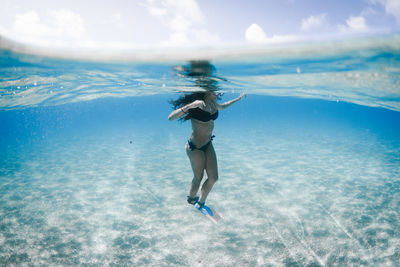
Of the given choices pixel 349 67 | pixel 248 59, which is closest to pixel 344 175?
pixel 349 67

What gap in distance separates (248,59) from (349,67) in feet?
14.1

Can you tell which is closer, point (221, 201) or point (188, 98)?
point (188, 98)

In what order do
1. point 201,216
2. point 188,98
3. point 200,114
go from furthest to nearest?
point 201,216 → point 188,98 → point 200,114

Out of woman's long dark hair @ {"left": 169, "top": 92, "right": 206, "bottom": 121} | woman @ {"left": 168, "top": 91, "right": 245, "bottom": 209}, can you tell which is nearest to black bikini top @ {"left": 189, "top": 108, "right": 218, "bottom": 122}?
woman @ {"left": 168, "top": 91, "right": 245, "bottom": 209}

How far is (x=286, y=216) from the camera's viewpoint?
23.1 ft

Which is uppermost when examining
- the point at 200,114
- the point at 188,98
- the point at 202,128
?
Answer: the point at 188,98

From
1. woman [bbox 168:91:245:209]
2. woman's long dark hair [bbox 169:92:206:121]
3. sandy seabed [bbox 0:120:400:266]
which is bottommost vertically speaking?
sandy seabed [bbox 0:120:400:266]

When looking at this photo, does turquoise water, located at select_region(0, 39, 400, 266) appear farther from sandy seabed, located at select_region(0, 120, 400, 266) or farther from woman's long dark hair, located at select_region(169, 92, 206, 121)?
woman's long dark hair, located at select_region(169, 92, 206, 121)

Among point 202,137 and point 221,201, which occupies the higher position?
point 202,137

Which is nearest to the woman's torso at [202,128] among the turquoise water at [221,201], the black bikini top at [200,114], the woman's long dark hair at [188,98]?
the black bikini top at [200,114]

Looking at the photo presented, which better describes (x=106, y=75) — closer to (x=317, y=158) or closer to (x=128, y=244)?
(x=128, y=244)

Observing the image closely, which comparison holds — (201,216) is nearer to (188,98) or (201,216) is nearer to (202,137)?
(202,137)

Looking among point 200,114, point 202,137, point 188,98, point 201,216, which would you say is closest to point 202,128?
point 202,137

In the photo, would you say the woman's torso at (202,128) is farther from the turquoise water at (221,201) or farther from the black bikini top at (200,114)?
the turquoise water at (221,201)
